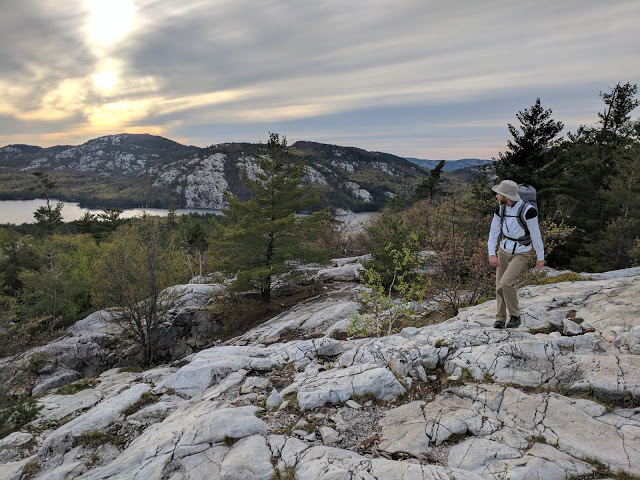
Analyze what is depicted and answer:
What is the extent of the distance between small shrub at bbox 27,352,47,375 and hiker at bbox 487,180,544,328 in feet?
73.6

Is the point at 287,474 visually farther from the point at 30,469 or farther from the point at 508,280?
the point at 30,469

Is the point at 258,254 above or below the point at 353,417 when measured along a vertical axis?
above

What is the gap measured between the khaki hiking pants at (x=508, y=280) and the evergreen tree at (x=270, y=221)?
37.7ft

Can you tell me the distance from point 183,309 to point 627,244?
98.6ft

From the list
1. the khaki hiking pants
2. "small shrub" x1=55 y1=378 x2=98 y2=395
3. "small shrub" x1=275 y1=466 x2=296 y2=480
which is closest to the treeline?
the khaki hiking pants

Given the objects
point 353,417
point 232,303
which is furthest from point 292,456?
point 232,303

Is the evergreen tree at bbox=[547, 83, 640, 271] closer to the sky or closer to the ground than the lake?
closer to the ground

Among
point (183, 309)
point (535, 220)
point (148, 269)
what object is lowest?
point (183, 309)

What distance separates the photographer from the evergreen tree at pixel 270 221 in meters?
17.0

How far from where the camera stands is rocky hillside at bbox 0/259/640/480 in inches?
153

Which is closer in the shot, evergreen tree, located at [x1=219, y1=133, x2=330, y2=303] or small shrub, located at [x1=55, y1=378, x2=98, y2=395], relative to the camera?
small shrub, located at [x1=55, y1=378, x2=98, y2=395]

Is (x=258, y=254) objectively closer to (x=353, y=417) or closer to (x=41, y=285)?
(x=353, y=417)

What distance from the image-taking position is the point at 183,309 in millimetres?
20203

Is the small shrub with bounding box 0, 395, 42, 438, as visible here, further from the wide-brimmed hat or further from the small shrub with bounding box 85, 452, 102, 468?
the wide-brimmed hat
